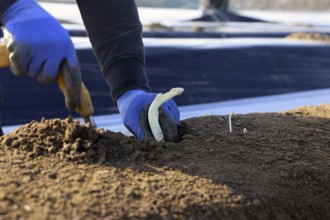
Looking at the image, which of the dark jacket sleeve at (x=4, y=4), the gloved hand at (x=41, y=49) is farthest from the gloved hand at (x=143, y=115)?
the dark jacket sleeve at (x=4, y=4)

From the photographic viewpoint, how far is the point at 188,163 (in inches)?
44.1

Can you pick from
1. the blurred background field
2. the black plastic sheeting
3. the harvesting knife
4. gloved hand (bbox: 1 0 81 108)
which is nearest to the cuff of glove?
the harvesting knife

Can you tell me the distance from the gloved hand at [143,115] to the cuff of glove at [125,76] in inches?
1.2

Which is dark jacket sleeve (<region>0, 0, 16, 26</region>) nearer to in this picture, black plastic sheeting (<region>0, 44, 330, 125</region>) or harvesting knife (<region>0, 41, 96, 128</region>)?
harvesting knife (<region>0, 41, 96, 128</region>)

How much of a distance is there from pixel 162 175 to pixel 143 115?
0.33m

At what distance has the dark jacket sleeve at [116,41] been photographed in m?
1.42

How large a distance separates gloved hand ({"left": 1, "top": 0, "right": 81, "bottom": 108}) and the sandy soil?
11 cm

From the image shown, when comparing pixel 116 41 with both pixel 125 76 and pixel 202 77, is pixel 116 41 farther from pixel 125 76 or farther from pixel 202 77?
pixel 202 77

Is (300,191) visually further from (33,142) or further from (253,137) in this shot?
(33,142)

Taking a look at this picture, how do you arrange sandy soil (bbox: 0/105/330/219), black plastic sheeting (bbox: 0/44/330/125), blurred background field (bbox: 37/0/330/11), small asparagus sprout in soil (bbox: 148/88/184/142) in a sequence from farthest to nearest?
1. blurred background field (bbox: 37/0/330/11)
2. black plastic sheeting (bbox: 0/44/330/125)
3. small asparagus sprout in soil (bbox: 148/88/184/142)
4. sandy soil (bbox: 0/105/330/219)

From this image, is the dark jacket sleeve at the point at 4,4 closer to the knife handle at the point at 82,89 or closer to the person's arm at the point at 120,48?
the knife handle at the point at 82,89

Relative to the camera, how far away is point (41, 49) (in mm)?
1139

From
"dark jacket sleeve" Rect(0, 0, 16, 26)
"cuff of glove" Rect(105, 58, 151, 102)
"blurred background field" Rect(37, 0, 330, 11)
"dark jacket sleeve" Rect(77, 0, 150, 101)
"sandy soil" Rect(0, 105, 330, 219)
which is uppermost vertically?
"dark jacket sleeve" Rect(0, 0, 16, 26)

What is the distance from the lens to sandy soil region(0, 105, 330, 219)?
2.93ft
